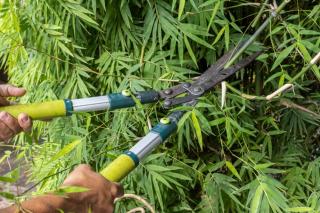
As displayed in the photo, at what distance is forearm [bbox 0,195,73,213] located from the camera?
64 centimetres

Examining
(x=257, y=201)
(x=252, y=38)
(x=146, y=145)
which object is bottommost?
(x=257, y=201)

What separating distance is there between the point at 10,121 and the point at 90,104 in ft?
0.55

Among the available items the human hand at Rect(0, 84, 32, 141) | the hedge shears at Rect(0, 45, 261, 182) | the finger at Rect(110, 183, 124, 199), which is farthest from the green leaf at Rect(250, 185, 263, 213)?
the human hand at Rect(0, 84, 32, 141)

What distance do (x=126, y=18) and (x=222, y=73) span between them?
274 mm

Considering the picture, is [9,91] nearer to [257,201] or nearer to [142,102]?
[142,102]

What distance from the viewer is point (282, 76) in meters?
1.14

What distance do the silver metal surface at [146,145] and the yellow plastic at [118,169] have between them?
0.05 m

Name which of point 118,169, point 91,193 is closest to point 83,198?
point 91,193

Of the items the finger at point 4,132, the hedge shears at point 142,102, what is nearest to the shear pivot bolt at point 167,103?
the hedge shears at point 142,102

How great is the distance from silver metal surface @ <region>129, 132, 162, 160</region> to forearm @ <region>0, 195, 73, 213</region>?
239 millimetres

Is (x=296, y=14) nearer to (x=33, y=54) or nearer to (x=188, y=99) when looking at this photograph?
(x=188, y=99)

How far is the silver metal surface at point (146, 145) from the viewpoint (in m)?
0.92

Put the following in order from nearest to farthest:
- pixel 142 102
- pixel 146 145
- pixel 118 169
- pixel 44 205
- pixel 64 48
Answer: pixel 44 205 → pixel 118 169 → pixel 146 145 → pixel 142 102 → pixel 64 48

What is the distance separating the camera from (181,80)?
3.81 ft
